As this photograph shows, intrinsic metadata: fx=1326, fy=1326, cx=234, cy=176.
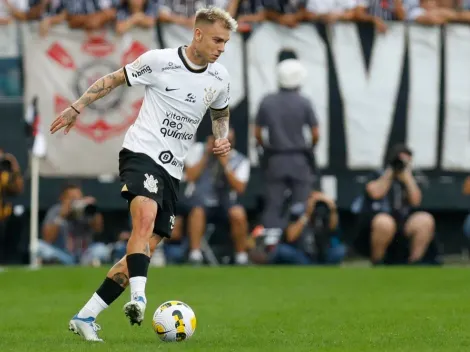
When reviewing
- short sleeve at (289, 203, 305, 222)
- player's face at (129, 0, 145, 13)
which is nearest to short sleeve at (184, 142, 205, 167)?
short sleeve at (289, 203, 305, 222)

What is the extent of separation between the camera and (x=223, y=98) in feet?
31.4

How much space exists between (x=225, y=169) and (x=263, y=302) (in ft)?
20.0

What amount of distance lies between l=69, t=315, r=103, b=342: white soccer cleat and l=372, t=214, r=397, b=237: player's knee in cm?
926

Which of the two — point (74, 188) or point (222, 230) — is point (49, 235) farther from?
point (222, 230)

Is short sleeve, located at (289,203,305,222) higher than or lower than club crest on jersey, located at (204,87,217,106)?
lower

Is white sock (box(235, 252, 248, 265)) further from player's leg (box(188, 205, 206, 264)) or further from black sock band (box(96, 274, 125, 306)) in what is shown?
black sock band (box(96, 274, 125, 306))

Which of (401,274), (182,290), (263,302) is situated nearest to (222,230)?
(401,274)

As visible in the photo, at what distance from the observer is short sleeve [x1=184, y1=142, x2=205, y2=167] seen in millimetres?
18734

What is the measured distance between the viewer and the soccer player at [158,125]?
8938 mm

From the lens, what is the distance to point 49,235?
62.3 ft

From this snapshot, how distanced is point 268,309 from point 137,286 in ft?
11.1

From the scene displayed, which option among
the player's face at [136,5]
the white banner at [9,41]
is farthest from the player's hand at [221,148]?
the white banner at [9,41]

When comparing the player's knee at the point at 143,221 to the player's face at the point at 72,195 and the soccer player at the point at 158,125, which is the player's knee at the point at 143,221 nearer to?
the soccer player at the point at 158,125

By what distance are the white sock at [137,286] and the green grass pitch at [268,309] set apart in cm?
32
